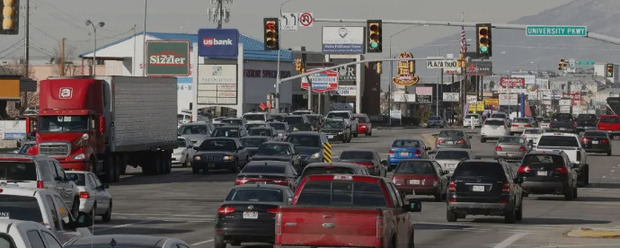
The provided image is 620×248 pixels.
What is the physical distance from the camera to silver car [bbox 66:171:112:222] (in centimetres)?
3192

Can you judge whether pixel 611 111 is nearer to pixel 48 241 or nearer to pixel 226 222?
pixel 226 222

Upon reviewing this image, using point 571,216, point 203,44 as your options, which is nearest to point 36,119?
point 571,216

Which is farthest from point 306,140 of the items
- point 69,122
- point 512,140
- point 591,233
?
point 591,233

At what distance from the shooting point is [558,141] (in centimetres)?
5359

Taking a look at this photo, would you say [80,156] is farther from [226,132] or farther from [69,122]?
[226,132]

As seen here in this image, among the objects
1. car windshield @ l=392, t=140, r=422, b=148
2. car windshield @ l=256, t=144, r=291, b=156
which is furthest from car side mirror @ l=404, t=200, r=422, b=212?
car windshield @ l=392, t=140, r=422, b=148

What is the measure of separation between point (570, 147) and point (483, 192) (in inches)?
742

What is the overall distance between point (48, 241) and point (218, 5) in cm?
9504

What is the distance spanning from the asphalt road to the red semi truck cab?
1830 mm

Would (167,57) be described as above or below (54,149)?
above

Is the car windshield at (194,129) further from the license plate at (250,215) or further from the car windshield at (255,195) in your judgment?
the license plate at (250,215)

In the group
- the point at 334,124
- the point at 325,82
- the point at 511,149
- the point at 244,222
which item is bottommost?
the point at 244,222

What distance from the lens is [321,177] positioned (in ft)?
67.1

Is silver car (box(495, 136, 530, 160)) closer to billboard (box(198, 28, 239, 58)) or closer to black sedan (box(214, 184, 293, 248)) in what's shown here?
billboard (box(198, 28, 239, 58))
